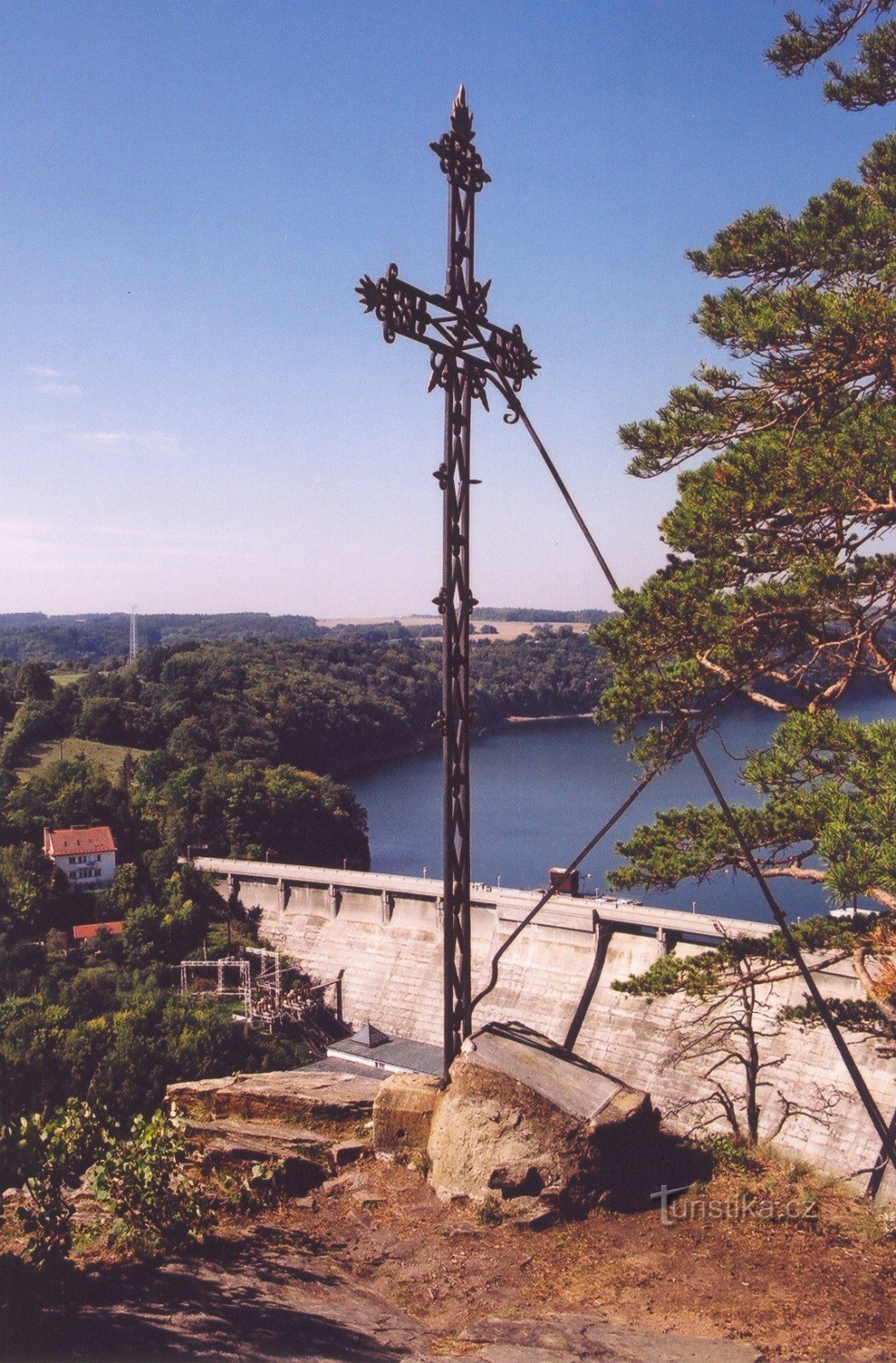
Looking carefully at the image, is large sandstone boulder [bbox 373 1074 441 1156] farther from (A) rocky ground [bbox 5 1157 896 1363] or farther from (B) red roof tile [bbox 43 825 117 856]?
(B) red roof tile [bbox 43 825 117 856]

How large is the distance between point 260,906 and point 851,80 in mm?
32299

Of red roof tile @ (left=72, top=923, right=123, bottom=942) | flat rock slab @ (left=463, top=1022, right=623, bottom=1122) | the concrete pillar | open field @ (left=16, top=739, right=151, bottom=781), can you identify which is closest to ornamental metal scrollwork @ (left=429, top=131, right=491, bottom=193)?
flat rock slab @ (left=463, top=1022, right=623, bottom=1122)

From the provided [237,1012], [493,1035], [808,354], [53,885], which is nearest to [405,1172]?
[493,1035]

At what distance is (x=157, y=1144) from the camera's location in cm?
488

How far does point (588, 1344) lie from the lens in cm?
389

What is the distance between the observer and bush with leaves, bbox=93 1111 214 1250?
180 inches

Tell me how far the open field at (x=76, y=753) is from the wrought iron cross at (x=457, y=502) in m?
47.9

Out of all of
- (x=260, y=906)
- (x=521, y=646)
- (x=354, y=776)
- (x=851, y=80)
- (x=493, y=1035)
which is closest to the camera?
(x=493, y=1035)

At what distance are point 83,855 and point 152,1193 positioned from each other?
118 ft

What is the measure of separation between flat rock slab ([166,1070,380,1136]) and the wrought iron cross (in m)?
1.19

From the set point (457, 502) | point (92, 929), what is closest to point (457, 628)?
point (457, 502)

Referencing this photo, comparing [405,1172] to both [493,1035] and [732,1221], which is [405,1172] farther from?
[732,1221]

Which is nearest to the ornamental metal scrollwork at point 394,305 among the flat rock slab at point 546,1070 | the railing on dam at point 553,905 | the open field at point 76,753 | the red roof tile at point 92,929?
the flat rock slab at point 546,1070

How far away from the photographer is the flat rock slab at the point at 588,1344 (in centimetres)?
374
